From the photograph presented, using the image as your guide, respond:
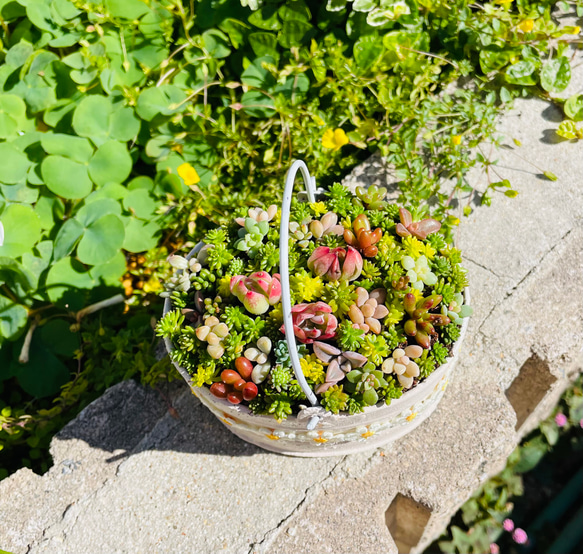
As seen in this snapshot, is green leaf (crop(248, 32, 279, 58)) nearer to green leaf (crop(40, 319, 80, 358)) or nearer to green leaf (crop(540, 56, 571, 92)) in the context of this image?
green leaf (crop(540, 56, 571, 92))

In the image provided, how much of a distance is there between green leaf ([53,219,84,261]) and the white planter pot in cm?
63

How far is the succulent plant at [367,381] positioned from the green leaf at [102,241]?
1053mm

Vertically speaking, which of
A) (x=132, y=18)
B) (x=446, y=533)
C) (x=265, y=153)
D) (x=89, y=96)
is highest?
(x=132, y=18)

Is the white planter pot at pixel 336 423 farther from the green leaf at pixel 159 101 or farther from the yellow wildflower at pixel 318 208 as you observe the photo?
the green leaf at pixel 159 101

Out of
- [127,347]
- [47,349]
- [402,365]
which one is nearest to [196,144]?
[127,347]

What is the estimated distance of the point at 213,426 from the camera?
5.40 ft

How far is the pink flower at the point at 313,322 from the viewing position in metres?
1.15

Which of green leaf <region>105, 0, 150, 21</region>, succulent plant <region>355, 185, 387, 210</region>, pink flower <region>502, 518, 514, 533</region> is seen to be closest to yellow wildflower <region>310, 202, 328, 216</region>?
succulent plant <region>355, 185, 387, 210</region>

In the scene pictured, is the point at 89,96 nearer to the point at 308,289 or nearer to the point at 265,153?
the point at 265,153

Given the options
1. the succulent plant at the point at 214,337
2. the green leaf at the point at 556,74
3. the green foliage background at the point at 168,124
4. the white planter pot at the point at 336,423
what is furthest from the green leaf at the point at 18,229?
the green leaf at the point at 556,74

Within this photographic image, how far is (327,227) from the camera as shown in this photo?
132cm

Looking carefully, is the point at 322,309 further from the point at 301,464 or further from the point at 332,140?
the point at 332,140

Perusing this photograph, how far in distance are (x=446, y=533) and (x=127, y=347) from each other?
1.60m

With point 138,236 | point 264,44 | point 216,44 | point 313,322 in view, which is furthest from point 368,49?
point 313,322
